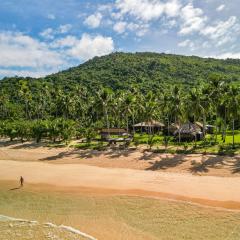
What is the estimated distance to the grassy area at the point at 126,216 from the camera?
1944cm

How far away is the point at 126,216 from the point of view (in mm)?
22422

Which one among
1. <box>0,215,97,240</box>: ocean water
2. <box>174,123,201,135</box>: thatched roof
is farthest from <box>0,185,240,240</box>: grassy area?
<box>174,123,201,135</box>: thatched roof

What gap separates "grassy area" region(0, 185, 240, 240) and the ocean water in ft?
2.60

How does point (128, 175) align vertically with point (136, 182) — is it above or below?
above

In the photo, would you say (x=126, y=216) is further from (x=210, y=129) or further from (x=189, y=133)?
(x=210, y=129)

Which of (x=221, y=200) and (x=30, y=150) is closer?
(x=221, y=200)

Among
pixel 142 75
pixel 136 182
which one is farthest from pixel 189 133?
pixel 142 75

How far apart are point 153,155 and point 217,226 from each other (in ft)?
72.5

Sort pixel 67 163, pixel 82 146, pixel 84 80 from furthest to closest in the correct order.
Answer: pixel 84 80
pixel 82 146
pixel 67 163

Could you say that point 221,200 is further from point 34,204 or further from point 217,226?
point 34,204

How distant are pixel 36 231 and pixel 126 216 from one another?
6414 mm

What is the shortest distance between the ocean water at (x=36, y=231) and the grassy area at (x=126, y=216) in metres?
0.79

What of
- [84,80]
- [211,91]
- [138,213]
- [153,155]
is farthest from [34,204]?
[84,80]

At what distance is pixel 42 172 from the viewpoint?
37375mm
